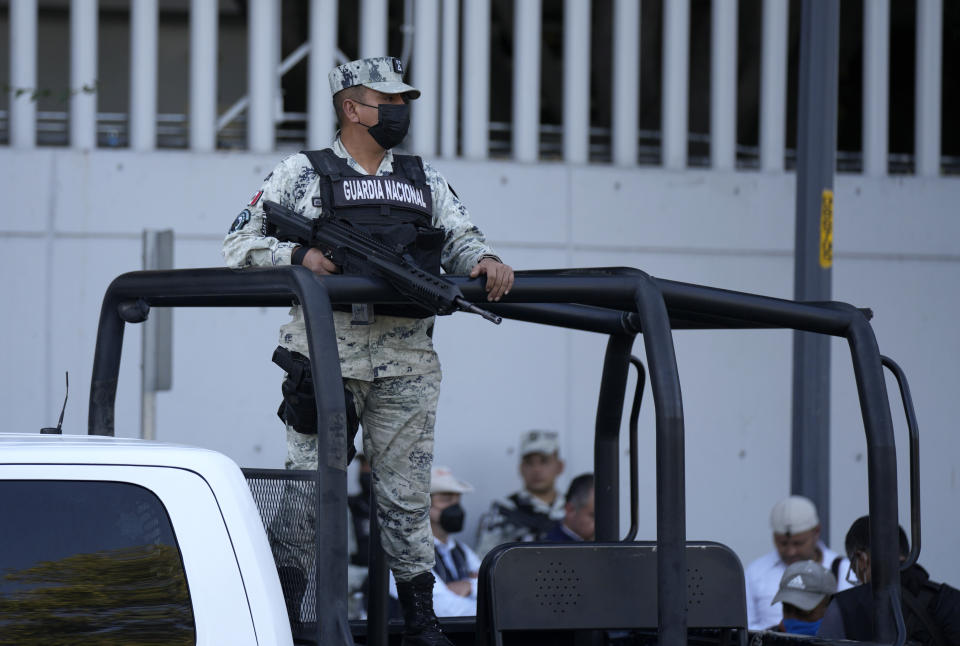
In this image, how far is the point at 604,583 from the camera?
297 centimetres

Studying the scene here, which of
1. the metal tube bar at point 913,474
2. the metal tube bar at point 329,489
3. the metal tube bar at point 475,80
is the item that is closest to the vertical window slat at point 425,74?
the metal tube bar at point 475,80

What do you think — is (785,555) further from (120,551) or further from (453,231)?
(120,551)

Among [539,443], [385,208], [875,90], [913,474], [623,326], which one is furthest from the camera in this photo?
[875,90]

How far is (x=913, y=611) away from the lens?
4.50 m

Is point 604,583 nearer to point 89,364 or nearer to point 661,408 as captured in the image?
point 661,408

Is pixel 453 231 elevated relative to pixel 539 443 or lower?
elevated

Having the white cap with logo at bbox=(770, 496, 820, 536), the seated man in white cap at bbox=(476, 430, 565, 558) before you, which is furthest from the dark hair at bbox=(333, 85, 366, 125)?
the seated man in white cap at bbox=(476, 430, 565, 558)

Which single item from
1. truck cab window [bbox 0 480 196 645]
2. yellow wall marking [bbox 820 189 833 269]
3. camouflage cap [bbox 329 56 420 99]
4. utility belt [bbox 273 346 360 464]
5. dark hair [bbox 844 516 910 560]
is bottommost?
dark hair [bbox 844 516 910 560]

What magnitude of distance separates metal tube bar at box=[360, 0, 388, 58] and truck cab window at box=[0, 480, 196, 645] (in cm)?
601

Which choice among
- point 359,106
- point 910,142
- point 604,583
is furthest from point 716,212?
point 604,583

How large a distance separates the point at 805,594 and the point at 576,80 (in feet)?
13.4

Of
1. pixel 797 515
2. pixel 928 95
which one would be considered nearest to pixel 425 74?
pixel 928 95

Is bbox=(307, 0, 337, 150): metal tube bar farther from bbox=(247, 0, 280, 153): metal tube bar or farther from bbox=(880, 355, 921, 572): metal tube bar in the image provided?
bbox=(880, 355, 921, 572): metal tube bar

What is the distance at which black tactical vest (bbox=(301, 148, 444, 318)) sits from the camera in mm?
3307
